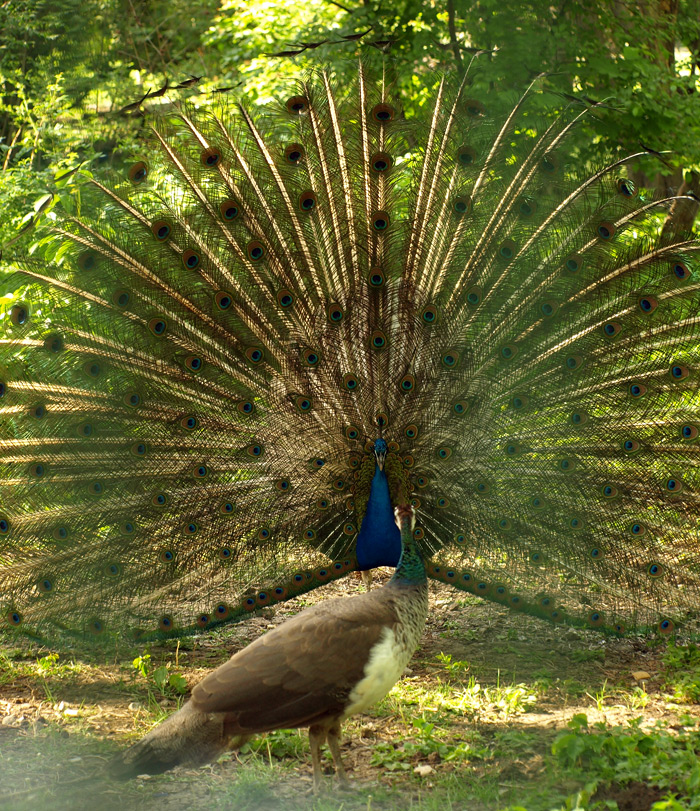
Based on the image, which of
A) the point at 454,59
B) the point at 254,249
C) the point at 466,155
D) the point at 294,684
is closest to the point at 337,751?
the point at 294,684

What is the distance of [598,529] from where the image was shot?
3.94 m

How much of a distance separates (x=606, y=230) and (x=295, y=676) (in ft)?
8.13

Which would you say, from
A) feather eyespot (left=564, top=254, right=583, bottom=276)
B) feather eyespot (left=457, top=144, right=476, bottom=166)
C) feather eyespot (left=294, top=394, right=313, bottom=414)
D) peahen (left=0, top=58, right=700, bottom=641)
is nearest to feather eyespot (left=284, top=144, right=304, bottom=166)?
peahen (left=0, top=58, right=700, bottom=641)

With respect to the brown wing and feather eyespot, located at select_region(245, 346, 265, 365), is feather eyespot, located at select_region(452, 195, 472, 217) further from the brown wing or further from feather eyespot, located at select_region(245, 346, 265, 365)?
the brown wing

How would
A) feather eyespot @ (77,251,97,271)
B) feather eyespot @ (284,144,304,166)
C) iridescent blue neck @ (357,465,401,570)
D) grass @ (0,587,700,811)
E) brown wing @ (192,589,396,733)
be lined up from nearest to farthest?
brown wing @ (192,589,396,733) < grass @ (0,587,700,811) < iridescent blue neck @ (357,465,401,570) < feather eyespot @ (77,251,97,271) < feather eyespot @ (284,144,304,166)

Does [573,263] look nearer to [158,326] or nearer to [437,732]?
[158,326]

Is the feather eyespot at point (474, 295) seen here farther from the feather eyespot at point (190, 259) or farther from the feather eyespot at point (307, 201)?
the feather eyespot at point (190, 259)

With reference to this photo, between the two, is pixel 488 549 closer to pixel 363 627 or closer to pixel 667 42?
pixel 363 627

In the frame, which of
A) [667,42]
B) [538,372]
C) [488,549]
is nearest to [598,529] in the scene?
[488,549]

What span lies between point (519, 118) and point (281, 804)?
10.5 ft

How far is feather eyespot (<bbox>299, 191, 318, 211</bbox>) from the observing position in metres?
4.00

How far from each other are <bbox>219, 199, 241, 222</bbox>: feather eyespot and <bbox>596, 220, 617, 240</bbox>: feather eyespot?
169cm

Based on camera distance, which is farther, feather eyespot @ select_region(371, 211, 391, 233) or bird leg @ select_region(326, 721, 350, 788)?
feather eyespot @ select_region(371, 211, 391, 233)

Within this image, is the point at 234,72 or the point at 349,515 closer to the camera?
the point at 349,515
